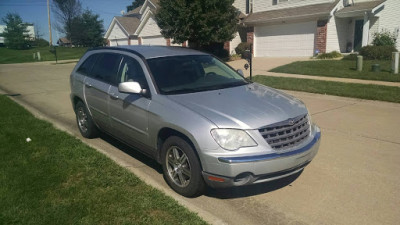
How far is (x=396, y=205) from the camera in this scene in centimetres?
362

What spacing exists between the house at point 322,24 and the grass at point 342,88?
9546 mm

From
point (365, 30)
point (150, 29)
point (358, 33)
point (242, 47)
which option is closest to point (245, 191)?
point (365, 30)

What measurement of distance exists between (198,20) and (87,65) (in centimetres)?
1483

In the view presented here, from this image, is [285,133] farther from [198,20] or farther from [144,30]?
[144,30]

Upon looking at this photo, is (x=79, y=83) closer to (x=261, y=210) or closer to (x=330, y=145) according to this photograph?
(x=261, y=210)

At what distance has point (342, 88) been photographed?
10508 millimetres

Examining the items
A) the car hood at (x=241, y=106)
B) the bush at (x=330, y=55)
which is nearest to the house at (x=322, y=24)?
the bush at (x=330, y=55)

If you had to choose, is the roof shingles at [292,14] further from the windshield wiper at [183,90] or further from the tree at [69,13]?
the tree at [69,13]

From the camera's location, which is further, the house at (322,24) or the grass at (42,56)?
the grass at (42,56)

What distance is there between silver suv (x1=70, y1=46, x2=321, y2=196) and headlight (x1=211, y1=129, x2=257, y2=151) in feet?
0.03

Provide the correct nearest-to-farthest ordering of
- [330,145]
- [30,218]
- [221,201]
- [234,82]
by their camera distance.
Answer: [30,218] → [221,201] → [234,82] → [330,145]

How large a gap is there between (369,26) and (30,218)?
2232cm

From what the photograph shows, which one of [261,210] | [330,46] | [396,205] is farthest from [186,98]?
[330,46]

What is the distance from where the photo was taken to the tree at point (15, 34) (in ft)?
199
